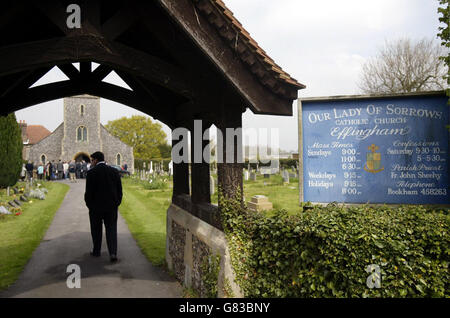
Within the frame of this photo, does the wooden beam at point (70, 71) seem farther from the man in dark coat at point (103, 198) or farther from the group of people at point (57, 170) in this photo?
the group of people at point (57, 170)

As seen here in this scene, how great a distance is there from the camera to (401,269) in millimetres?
3102

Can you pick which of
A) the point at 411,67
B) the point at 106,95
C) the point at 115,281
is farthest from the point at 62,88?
the point at 411,67

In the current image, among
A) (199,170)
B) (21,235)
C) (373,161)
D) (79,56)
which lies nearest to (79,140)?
(21,235)

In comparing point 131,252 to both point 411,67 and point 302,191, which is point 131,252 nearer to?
point 302,191

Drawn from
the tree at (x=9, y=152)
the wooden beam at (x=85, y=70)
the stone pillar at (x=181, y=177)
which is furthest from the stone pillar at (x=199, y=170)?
the tree at (x=9, y=152)

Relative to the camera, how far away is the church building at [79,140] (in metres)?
45.7

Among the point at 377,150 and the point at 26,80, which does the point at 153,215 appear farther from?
the point at 377,150

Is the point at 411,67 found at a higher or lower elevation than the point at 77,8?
higher

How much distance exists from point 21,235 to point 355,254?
9.26 m

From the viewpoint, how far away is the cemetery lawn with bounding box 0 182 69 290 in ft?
21.1

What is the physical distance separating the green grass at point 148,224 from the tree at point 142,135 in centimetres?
5511

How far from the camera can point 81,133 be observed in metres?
47.1

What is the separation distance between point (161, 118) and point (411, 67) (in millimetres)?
28289
